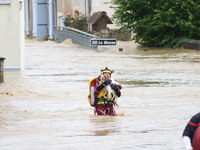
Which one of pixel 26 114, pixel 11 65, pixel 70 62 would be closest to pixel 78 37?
pixel 70 62

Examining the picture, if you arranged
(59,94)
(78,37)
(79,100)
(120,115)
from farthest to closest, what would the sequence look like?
1. (78,37)
2. (59,94)
3. (79,100)
4. (120,115)

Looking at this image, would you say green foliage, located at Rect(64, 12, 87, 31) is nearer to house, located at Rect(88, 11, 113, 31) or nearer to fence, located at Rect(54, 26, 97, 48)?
house, located at Rect(88, 11, 113, 31)

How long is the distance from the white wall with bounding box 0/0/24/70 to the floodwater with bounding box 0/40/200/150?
2.47ft

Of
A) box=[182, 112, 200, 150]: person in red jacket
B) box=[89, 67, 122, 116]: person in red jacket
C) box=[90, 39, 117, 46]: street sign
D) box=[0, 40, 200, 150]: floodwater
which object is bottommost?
box=[0, 40, 200, 150]: floodwater

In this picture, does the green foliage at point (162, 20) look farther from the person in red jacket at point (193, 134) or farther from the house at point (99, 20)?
the person in red jacket at point (193, 134)

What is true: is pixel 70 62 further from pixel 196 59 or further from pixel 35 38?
pixel 35 38

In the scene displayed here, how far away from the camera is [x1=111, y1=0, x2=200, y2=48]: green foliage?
136 ft

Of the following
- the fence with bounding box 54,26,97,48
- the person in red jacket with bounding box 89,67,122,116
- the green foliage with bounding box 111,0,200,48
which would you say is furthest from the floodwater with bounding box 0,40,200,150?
the fence with bounding box 54,26,97,48

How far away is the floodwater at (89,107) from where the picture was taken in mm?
11031

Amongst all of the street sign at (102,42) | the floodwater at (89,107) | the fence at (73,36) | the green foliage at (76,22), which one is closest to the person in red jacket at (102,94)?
the floodwater at (89,107)

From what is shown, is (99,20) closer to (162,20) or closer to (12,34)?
(162,20)

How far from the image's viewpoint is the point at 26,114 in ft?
49.9

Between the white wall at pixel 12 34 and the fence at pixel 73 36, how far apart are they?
52.1 feet

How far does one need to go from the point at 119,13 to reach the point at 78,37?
14.9 feet
